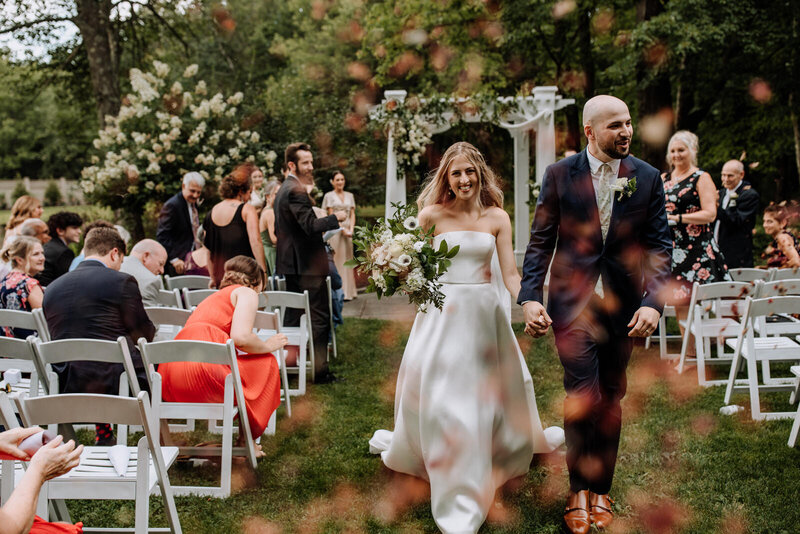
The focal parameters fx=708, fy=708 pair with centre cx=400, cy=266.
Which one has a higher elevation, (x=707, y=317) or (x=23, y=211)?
(x=23, y=211)

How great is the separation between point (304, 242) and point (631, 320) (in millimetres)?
3566

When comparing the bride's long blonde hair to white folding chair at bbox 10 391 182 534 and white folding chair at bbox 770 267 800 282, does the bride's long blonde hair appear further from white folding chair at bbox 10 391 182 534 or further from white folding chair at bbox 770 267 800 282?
white folding chair at bbox 770 267 800 282

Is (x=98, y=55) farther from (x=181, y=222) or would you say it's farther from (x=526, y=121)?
(x=181, y=222)

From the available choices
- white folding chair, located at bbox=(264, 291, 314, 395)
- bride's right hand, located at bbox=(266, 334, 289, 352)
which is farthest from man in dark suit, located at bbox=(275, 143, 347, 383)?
bride's right hand, located at bbox=(266, 334, 289, 352)

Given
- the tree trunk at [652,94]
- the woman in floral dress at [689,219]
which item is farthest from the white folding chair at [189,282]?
the tree trunk at [652,94]

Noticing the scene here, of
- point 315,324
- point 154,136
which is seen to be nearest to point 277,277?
point 315,324

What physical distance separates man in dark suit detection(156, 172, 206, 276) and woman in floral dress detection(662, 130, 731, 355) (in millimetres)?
4780

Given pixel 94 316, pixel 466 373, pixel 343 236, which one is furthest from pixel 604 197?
pixel 343 236

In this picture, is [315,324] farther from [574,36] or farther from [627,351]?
[574,36]

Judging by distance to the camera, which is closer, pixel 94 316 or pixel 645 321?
pixel 645 321

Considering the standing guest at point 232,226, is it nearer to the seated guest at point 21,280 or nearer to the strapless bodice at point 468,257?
the seated guest at point 21,280

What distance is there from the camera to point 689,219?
611 cm

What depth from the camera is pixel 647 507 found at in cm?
387

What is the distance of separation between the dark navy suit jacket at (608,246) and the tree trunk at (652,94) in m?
10.2
